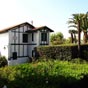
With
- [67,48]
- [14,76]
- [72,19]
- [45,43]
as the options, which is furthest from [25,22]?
[14,76]

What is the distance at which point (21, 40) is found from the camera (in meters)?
36.1

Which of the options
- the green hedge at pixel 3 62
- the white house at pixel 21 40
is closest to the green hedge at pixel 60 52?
the white house at pixel 21 40

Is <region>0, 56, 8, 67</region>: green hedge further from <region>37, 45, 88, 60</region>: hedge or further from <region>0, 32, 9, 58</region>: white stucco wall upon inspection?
<region>37, 45, 88, 60</region>: hedge

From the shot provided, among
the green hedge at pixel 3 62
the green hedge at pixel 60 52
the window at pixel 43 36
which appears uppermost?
the window at pixel 43 36

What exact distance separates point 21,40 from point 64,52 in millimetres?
8692

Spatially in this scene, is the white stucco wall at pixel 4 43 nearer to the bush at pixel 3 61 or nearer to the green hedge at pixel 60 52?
the bush at pixel 3 61

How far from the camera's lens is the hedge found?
2898cm

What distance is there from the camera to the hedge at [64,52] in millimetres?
28984

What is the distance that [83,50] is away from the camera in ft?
95.7

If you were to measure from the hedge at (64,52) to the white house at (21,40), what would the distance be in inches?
188

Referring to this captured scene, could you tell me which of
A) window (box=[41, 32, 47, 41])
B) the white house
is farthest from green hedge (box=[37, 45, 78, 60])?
window (box=[41, 32, 47, 41])

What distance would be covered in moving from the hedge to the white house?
4.79m

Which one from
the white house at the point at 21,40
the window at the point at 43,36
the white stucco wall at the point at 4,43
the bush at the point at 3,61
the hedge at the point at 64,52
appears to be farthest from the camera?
the window at the point at 43,36

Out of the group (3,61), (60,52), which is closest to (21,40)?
(3,61)
